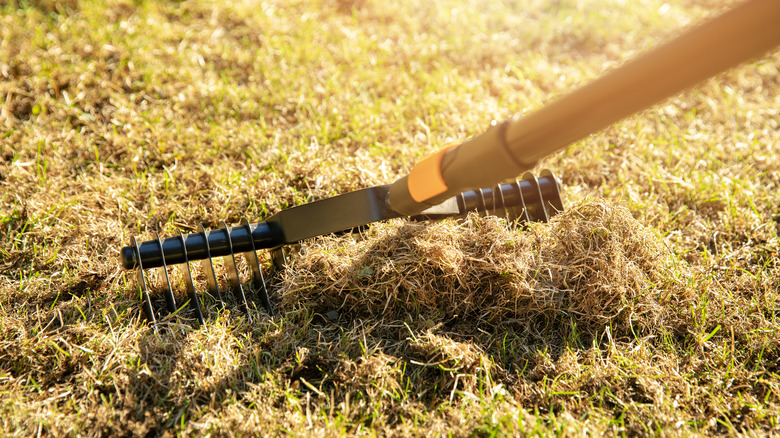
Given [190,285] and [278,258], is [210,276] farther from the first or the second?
[278,258]

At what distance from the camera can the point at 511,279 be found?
88.5 inches

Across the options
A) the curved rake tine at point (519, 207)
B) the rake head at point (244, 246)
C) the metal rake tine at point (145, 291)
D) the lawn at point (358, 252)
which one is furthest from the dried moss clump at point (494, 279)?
the metal rake tine at point (145, 291)

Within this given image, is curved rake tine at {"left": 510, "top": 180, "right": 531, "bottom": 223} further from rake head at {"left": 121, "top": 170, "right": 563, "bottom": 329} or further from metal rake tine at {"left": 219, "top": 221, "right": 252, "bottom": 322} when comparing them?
metal rake tine at {"left": 219, "top": 221, "right": 252, "bottom": 322}

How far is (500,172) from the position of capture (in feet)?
6.08

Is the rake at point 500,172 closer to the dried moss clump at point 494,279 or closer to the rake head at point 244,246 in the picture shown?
the rake head at point 244,246

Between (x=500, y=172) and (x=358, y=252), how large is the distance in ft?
2.48

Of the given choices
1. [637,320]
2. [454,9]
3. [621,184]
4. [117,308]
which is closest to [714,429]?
[637,320]

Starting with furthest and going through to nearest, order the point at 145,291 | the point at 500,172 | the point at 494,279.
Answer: the point at 494,279 < the point at 145,291 < the point at 500,172

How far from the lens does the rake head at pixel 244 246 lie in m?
2.22

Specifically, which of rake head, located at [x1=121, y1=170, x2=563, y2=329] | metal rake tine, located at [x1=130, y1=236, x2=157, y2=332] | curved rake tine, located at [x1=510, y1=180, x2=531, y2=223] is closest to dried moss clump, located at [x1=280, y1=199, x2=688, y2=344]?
rake head, located at [x1=121, y1=170, x2=563, y2=329]

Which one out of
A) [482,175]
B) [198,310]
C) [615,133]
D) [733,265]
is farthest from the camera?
[615,133]

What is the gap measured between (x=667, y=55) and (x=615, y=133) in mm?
2151

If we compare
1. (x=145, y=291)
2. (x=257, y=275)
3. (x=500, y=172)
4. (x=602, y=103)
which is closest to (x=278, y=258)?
(x=257, y=275)

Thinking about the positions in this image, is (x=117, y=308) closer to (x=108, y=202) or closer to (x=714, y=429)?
(x=108, y=202)
